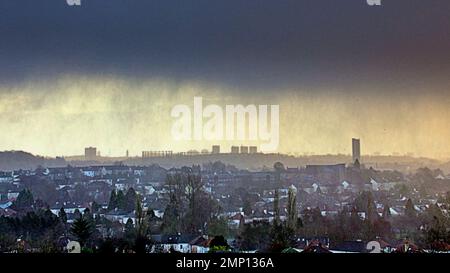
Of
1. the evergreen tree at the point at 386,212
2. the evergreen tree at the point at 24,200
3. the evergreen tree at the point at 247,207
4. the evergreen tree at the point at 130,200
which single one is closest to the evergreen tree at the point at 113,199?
the evergreen tree at the point at 130,200

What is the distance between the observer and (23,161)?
15.9ft

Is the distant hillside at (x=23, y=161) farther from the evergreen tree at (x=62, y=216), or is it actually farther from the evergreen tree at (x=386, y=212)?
the evergreen tree at (x=386, y=212)

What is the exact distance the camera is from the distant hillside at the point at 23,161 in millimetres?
4801

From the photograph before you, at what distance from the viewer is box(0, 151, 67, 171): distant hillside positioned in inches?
189

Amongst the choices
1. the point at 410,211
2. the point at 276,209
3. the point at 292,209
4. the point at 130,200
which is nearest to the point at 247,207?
the point at 276,209

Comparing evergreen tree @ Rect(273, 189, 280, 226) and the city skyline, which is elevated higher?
the city skyline

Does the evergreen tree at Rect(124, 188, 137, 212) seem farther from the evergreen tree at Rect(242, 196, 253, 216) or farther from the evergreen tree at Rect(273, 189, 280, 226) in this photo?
the evergreen tree at Rect(273, 189, 280, 226)

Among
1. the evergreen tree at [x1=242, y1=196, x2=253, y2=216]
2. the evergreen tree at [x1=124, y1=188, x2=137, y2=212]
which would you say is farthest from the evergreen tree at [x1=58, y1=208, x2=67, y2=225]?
the evergreen tree at [x1=242, y1=196, x2=253, y2=216]

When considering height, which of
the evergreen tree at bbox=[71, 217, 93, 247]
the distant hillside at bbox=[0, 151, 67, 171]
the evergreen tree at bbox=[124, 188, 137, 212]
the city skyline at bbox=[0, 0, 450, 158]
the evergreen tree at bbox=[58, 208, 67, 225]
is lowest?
the evergreen tree at bbox=[71, 217, 93, 247]
